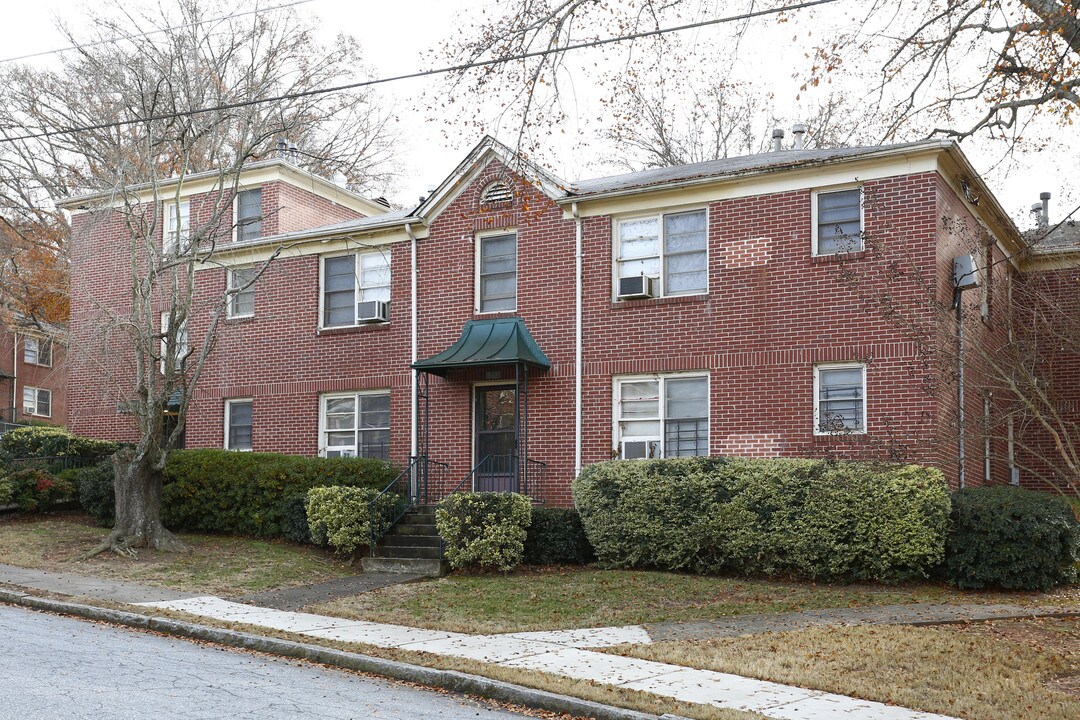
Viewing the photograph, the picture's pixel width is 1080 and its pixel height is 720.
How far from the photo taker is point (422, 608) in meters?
14.2

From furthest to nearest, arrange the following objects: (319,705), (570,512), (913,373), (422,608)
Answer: (570,512)
(913,373)
(422,608)
(319,705)

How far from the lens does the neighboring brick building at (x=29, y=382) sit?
146 feet

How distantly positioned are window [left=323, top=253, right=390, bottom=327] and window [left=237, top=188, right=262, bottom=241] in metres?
4.08

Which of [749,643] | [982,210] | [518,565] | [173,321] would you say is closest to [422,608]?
[518,565]

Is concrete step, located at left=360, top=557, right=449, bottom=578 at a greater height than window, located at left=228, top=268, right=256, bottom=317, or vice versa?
window, located at left=228, top=268, right=256, bottom=317

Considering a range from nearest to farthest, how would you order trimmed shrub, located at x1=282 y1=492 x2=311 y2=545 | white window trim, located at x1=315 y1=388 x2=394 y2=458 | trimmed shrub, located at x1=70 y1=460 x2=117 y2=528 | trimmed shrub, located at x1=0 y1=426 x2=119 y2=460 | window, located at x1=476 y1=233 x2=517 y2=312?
trimmed shrub, located at x1=282 y1=492 x2=311 y2=545, window, located at x1=476 y1=233 x2=517 y2=312, trimmed shrub, located at x1=70 y1=460 x2=117 y2=528, white window trim, located at x1=315 y1=388 x2=394 y2=458, trimmed shrub, located at x1=0 y1=426 x2=119 y2=460

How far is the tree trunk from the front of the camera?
17969mm

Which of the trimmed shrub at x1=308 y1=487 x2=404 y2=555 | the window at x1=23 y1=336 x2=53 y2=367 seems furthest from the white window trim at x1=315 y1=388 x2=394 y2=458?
the window at x1=23 y1=336 x2=53 y2=367

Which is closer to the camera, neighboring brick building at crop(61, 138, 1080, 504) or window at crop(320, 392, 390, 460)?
neighboring brick building at crop(61, 138, 1080, 504)

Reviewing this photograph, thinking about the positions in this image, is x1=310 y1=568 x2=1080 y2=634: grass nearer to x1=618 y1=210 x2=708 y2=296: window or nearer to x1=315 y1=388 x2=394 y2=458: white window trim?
x1=618 y1=210 x2=708 y2=296: window

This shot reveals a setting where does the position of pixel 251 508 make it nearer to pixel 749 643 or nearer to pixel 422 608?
pixel 422 608

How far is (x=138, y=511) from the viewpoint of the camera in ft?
59.4

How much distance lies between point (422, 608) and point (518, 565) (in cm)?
332

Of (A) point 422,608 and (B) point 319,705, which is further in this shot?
(A) point 422,608
